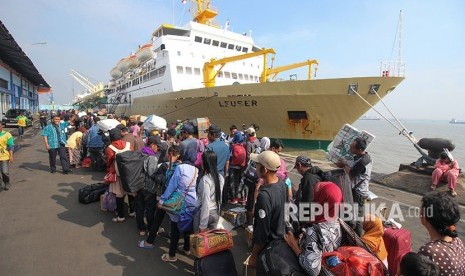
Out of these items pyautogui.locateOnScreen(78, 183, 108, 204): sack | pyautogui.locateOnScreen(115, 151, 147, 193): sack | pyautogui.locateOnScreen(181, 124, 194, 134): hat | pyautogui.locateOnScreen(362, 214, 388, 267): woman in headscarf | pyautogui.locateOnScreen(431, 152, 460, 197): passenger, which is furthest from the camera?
pyautogui.locateOnScreen(431, 152, 460, 197): passenger

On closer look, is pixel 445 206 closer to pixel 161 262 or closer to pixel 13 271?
pixel 161 262

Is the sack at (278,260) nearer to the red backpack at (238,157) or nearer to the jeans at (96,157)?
the red backpack at (238,157)

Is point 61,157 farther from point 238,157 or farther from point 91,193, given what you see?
point 238,157

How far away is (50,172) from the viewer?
24.0 feet

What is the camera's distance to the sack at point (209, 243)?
270 centimetres

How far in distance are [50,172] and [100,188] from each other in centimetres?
310

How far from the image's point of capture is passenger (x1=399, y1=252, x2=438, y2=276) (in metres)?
1.46

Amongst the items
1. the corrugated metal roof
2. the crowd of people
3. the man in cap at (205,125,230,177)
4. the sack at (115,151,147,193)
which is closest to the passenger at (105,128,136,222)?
the crowd of people

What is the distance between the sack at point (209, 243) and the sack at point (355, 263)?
44.3 inches

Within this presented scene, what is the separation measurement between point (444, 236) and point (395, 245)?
1.13 metres

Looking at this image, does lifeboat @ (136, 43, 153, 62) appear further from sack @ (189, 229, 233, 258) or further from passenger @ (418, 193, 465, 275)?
passenger @ (418, 193, 465, 275)

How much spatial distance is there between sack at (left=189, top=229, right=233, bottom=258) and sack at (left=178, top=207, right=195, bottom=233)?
17.3 inches

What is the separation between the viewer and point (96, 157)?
752 centimetres

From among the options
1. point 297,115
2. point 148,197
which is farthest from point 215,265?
point 297,115
